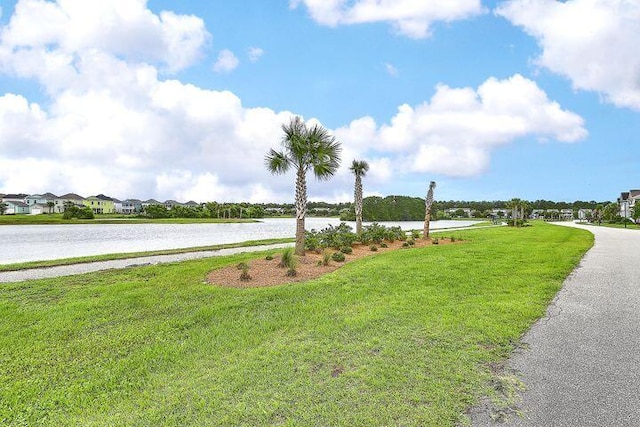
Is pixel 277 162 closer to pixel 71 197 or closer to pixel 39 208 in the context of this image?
pixel 39 208

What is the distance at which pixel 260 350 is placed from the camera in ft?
15.8

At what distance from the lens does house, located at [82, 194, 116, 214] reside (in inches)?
4611

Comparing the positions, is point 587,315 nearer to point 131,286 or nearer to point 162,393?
point 162,393

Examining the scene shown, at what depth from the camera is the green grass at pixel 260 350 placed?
11.3 feet

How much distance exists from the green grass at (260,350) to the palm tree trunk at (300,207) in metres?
5.01

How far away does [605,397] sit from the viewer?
3.57 metres

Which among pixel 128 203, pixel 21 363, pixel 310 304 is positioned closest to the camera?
pixel 21 363

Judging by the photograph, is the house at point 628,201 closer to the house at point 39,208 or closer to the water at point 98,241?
the water at point 98,241

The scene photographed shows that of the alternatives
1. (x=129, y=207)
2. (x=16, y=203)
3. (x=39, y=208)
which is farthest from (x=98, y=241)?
(x=129, y=207)

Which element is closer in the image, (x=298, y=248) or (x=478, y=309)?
(x=478, y=309)

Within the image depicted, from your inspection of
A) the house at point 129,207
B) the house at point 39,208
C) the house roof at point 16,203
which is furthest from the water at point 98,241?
the house at point 129,207

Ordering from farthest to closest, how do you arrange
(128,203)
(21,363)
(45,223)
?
(128,203), (45,223), (21,363)

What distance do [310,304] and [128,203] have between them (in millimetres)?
144796

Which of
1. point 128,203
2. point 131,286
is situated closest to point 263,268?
point 131,286
